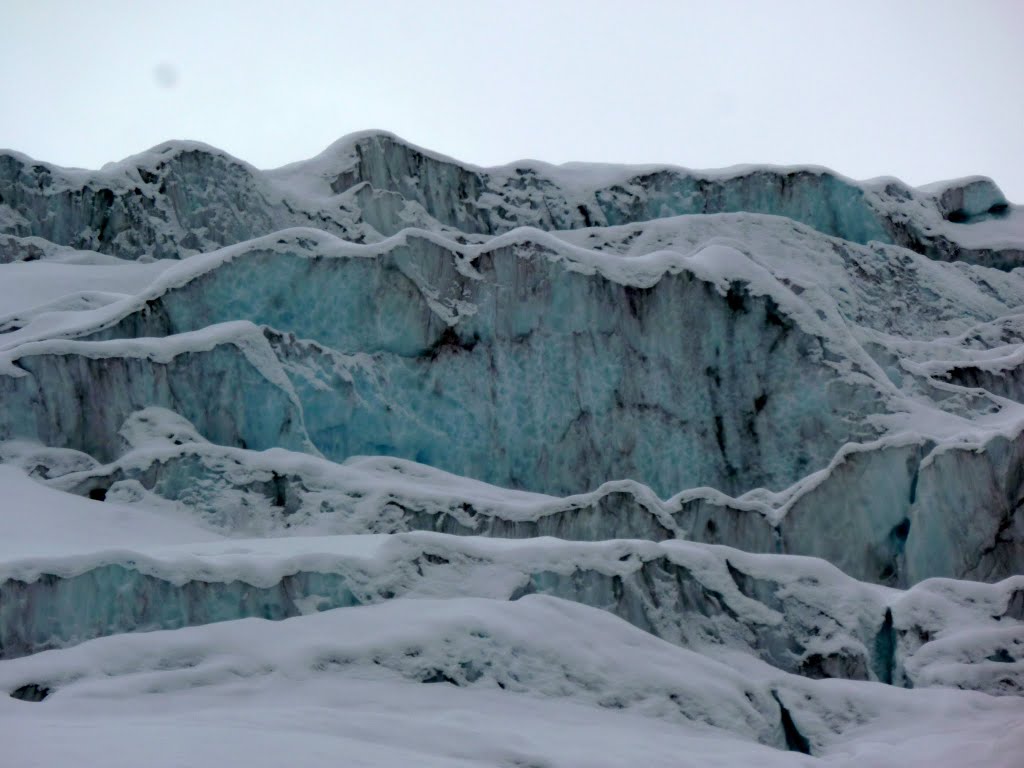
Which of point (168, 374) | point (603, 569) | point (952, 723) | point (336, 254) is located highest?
point (336, 254)

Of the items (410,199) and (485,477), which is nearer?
(485,477)

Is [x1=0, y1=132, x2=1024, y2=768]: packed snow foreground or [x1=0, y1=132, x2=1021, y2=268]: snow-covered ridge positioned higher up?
[x1=0, y1=132, x2=1021, y2=268]: snow-covered ridge

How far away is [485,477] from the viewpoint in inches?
705

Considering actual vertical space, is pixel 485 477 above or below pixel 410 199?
below

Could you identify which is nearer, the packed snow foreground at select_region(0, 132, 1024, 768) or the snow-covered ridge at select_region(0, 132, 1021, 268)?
the packed snow foreground at select_region(0, 132, 1024, 768)

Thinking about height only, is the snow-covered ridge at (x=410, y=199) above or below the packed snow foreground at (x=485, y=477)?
above

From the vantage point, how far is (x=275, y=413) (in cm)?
1557

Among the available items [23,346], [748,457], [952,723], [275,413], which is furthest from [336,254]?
[952,723]

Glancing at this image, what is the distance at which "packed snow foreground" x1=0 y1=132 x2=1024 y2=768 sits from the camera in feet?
27.0

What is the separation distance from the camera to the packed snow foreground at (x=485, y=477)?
823 cm

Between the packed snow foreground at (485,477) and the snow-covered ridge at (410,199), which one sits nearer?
the packed snow foreground at (485,477)

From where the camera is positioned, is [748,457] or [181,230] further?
[181,230]

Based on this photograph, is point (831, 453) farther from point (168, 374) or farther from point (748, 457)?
point (168, 374)

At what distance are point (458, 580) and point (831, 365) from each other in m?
10.3
